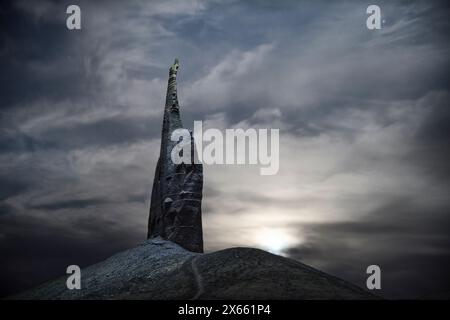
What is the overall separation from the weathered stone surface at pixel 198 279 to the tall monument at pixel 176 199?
2216 mm

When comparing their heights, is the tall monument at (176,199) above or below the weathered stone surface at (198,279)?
above

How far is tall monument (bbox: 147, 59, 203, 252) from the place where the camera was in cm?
3903

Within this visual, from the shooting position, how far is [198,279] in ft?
→ 92.3

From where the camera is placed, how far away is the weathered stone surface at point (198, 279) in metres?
25.1

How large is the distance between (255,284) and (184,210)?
1474cm

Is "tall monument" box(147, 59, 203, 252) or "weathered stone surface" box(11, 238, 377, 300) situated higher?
"tall monument" box(147, 59, 203, 252)

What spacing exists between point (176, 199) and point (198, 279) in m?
12.7

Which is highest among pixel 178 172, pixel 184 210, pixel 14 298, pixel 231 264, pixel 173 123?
pixel 173 123

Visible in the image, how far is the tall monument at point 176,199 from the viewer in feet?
128

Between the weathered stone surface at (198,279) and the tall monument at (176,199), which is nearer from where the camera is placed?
the weathered stone surface at (198,279)

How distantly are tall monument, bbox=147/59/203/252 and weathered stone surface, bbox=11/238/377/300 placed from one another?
7.27ft

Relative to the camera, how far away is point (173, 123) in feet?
142
